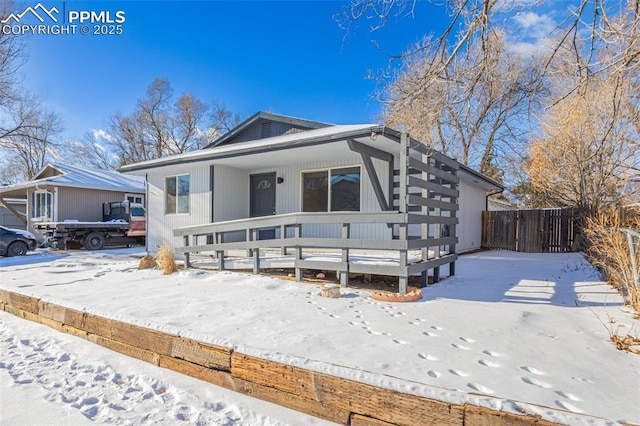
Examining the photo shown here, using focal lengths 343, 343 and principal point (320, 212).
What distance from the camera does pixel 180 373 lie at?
2947 mm

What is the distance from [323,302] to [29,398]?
2.80 meters

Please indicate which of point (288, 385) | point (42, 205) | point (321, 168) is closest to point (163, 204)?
point (321, 168)

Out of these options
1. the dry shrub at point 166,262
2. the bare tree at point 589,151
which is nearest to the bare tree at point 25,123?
the dry shrub at point 166,262

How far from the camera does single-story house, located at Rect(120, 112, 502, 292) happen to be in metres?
5.44

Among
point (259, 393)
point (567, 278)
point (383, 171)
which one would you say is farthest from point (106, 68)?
point (567, 278)

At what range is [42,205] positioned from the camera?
55.6 ft

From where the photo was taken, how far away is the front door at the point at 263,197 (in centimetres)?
955

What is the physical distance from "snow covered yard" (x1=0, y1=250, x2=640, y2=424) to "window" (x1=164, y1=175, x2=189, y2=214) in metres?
4.14

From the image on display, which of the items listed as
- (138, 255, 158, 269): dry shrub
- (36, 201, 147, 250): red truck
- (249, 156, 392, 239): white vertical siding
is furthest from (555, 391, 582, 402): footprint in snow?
(36, 201, 147, 250): red truck

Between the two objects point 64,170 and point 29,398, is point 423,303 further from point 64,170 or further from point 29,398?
point 64,170

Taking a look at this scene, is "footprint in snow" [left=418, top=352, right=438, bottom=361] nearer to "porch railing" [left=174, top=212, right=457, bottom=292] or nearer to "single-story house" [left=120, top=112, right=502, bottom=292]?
"porch railing" [left=174, top=212, right=457, bottom=292]

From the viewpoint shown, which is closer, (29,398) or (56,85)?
(29,398)

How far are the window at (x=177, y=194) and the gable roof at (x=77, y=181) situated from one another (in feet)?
27.8

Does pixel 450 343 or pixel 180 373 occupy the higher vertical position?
pixel 450 343
